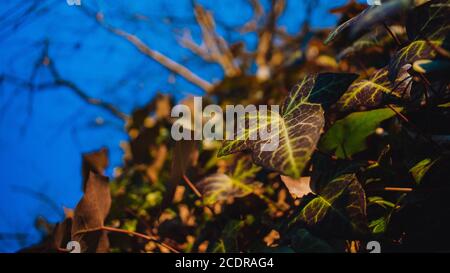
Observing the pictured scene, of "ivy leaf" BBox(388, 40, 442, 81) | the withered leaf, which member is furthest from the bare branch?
"ivy leaf" BBox(388, 40, 442, 81)

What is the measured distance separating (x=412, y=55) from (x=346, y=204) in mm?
212

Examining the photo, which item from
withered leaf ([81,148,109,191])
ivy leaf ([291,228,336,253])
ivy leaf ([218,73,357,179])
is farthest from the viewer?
withered leaf ([81,148,109,191])

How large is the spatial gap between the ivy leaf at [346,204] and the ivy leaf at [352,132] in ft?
0.30

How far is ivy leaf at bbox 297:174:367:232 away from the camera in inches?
14.5

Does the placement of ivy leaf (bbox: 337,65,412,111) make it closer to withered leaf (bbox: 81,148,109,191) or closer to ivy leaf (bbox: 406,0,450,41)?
ivy leaf (bbox: 406,0,450,41)

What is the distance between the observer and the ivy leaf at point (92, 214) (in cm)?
59

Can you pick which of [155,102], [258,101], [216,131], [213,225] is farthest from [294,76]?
[213,225]

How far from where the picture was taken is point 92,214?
601 millimetres

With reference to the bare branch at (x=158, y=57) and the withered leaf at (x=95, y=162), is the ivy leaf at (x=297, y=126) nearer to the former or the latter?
the withered leaf at (x=95, y=162)

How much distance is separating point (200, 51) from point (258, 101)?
5.38ft

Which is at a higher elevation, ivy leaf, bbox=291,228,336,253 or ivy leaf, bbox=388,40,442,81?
ivy leaf, bbox=388,40,442,81

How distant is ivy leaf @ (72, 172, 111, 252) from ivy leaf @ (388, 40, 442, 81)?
0.56 meters

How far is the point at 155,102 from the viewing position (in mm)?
1673
